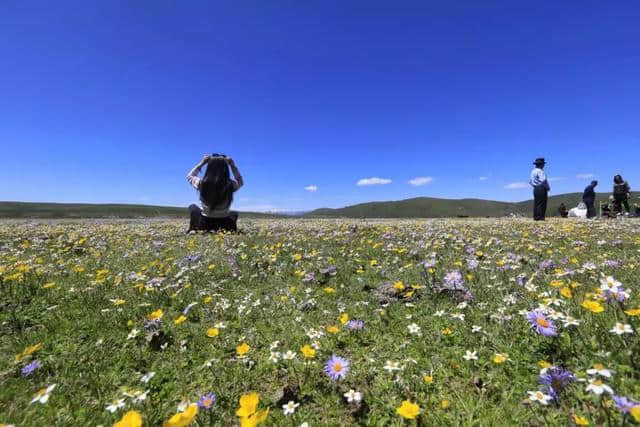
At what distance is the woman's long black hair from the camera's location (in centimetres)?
1375

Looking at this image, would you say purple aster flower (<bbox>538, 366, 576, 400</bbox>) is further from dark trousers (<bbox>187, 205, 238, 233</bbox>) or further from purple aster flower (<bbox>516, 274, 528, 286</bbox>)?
dark trousers (<bbox>187, 205, 238, 233</bbox>)

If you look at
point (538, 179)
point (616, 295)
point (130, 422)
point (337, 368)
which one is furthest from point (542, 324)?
point (538, 179)

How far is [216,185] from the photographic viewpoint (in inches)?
543

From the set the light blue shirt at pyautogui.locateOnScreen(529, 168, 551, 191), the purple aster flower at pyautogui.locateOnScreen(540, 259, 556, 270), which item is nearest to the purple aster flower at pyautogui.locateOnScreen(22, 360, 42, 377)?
the purple aster flower at pyautogui.locateOnScreen(540, 259, 556, 270)

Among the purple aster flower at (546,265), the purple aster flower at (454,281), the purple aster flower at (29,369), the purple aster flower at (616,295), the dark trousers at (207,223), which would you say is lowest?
the purple aster flower at (29,369)

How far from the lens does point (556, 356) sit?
2.86 m

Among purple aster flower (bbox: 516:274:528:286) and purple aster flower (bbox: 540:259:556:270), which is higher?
purple aster flower (bbox: 540:259:556:270)

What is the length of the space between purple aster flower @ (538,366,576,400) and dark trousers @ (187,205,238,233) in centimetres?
1289

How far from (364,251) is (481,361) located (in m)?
5.01

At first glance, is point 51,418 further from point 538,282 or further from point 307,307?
point 538,282

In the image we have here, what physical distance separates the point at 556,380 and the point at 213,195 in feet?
43.5

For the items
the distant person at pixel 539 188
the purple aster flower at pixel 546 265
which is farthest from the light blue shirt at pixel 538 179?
the purple aster flower at pixel 546 265

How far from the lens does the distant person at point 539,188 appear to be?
18.2 metres

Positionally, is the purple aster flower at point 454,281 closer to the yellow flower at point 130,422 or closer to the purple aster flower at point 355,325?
the purple aster flower at point 355,325
